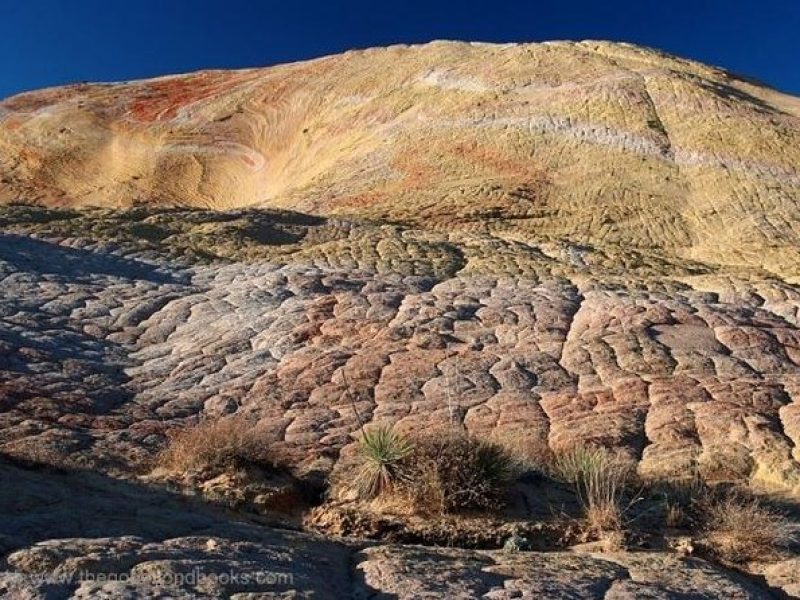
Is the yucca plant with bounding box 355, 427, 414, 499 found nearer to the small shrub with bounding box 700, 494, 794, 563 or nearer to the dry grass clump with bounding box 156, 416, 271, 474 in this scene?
the dry grass clump with bounding box 156, 416, 271, 474

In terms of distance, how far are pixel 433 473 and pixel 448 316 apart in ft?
22.9

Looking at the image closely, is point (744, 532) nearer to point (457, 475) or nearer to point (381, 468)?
point (457, 475)

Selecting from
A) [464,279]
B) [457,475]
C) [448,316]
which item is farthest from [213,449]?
[464,279]

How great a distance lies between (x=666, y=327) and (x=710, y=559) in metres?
7.41

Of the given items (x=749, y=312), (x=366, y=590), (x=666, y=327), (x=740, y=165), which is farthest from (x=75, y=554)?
(x=740, y=165)

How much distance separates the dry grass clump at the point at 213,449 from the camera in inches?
337

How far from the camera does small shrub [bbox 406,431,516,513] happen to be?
25.9ft

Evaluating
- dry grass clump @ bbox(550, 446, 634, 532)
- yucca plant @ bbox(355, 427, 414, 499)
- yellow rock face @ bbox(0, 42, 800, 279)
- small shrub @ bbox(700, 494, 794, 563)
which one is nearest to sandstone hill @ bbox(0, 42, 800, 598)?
yellow rock face @ bbox(0, 42, 800, 279)

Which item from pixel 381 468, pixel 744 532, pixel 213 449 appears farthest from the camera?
pixel 213 449

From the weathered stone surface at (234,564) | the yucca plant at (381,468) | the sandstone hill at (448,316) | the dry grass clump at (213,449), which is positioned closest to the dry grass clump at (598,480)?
the sandstone hill at (448,316)

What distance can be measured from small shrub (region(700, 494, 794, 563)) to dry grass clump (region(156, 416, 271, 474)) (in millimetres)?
4270

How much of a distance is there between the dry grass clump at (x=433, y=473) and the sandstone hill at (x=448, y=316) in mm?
975

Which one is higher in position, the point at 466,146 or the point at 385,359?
the point at 466,146

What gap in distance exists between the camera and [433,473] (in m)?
7.98
